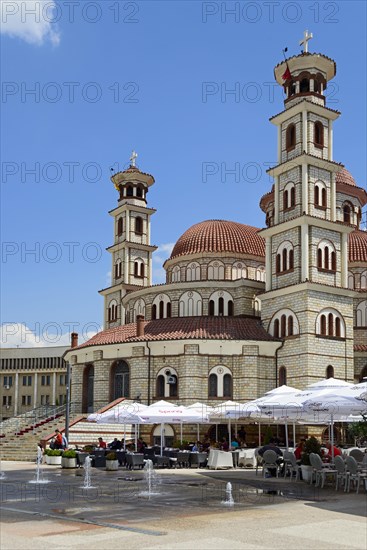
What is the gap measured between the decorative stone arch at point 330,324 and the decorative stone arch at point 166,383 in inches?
359

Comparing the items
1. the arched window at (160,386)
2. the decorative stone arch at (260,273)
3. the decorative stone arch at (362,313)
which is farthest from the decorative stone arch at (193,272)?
the decorative stone arch at (362,313)

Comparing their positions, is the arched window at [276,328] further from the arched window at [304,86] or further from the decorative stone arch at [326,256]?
the arched window at [304,86]

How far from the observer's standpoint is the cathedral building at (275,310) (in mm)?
43469

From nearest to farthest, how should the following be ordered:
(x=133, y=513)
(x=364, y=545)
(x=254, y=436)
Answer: (x=364, y=545) < (x=133, y=513) < (x=254, y=436)

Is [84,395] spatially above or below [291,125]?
below

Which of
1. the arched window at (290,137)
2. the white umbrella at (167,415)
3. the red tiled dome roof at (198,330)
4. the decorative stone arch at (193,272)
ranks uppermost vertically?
the arched window at (290,137)

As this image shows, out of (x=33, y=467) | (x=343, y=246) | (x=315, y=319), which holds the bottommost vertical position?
(x=33, y=467)

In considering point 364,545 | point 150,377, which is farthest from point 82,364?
point 364,545

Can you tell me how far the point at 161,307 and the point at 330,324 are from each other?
530 inches

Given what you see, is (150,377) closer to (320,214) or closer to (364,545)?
(320,214)

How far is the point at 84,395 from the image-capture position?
4972 cm

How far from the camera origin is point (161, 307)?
52.2 meters

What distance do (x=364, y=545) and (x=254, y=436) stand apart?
31.0m

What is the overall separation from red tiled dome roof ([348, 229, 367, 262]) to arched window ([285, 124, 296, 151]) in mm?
10772
